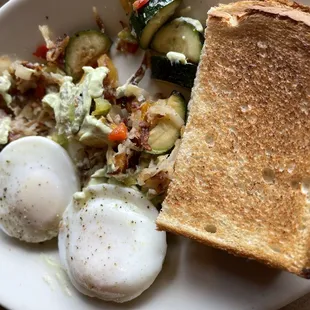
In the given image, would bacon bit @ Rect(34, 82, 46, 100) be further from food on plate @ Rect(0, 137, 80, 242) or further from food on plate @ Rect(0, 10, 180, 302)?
food on plate @ Rect(0, 137, 80, 242)

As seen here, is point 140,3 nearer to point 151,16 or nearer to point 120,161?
point 151,16

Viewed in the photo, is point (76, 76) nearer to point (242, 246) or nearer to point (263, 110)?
point (263, 110)

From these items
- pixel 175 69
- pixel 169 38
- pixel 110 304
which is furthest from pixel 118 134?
pixel 110 304

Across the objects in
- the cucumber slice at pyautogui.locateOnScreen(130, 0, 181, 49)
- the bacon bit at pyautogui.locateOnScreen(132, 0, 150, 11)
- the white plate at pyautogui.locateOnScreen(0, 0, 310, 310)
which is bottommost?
the white plate at pyautogui.locateOnScreen(0, 0, 310, 310)

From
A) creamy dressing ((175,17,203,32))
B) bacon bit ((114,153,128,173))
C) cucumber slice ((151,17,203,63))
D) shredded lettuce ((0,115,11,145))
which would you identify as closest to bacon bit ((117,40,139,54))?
cucumber slice ((151,17,203,63))

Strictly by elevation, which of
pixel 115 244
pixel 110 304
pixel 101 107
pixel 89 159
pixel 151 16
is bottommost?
pixel 110 304

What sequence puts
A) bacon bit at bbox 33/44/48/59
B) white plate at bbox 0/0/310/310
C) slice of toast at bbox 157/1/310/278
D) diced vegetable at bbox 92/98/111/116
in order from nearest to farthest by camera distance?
1. slice of toast at bbox 157/1/310/278
2. white plate at bbox 0/0/310/310
3. diced vegetable at bbox 92/98/111/116
4. bacon bit at bbox 33/44/48/59
